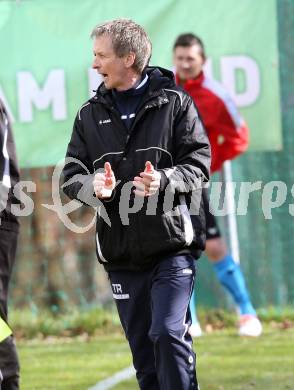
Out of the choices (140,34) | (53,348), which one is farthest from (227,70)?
(140,34)

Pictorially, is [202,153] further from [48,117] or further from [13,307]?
[13,307]

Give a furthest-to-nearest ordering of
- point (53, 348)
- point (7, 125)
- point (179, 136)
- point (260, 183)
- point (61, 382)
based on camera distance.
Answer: point (260, 183)
point (53, 348)
point (61, 382)
point (7, 125)
point (179, 136)

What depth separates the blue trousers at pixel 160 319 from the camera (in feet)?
14.7

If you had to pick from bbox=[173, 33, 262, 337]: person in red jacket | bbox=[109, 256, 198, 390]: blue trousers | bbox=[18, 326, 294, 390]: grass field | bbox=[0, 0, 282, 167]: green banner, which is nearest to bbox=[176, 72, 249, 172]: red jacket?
bbox=[173, 33, 262, 337]: person in red jacket

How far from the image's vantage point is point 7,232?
17.1 ft

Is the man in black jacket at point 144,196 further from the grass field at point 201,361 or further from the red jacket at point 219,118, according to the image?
the red jacket at point 219,118

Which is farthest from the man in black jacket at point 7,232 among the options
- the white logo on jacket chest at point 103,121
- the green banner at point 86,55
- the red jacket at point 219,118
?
the green banner at point 86,55

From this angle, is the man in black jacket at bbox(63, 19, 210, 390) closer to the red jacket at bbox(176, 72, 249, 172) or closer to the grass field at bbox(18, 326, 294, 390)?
the grass field at bbox(18, 326, 294, 390)

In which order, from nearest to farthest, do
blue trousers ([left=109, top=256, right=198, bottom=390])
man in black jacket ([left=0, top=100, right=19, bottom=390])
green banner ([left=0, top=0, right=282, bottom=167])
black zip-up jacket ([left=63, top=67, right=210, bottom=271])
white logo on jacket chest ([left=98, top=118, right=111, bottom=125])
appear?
1. blue trousers ([left=109, top=256, right=198, bottom=390])
2. black zip-up jacket ([left=63, top=67, right=210, bottom=271])
3. white logo on jacket chest ([left=98, top=118, right=111, bottom=125])
4. man in black jacket ([left=0, top=100, right=19, bottom=390])
5. green banner ([left=0, top=0, right=282, bottom=167])

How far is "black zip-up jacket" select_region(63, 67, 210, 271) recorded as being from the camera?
4602 millimetres

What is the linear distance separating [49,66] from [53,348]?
229 cm

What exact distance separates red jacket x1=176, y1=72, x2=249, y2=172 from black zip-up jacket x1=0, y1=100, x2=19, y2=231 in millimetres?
2769

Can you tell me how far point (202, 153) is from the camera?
4672 mm

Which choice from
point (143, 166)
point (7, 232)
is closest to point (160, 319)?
point (143, 166)
